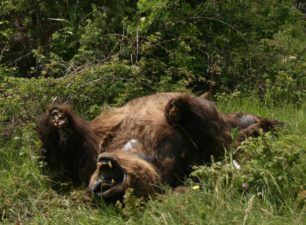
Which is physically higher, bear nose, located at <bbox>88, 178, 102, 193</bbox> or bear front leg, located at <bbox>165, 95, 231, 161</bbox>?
bear front leg, located at <bbox>165, 95, 231, 161</bbox>

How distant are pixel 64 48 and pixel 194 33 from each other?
4.76 feet

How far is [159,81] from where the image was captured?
285 inches

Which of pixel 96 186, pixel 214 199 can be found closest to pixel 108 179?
pixel 96 186

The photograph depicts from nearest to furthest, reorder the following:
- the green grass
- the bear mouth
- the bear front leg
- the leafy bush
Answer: the green grass
the leafy bush
the bear mouth
the bear front leg

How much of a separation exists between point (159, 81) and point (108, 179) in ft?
8.97

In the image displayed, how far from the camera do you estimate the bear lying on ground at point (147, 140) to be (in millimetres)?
5164

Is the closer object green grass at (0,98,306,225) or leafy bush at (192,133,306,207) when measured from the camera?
green grass at (0,98,306,225)

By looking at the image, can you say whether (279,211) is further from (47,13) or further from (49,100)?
(47,13)

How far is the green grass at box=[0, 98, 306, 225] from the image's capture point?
411cm

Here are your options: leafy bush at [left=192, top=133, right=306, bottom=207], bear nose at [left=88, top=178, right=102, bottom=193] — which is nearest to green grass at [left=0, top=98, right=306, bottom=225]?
leafy bush at [left=192, top=133, right=306, bottom=207]

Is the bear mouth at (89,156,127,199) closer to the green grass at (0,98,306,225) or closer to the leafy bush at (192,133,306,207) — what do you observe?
the green grass at (0,98,306,225)

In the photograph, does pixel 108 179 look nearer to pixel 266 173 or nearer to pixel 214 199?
pixel 214 199

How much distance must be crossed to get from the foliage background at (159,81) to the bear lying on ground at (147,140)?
219mm

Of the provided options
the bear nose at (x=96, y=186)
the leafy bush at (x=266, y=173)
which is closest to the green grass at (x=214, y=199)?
the leafy bush at (x=266, y=173)
